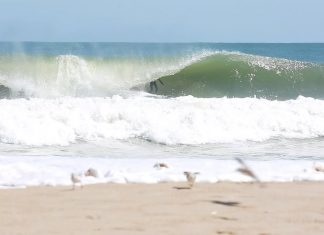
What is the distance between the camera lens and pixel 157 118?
449 inches

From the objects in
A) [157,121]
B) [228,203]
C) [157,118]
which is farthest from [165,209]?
[157,118]

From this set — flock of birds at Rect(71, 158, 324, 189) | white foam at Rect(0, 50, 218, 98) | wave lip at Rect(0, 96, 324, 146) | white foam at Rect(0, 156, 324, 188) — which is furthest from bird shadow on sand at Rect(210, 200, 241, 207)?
white foam at Rect(0, 50, 218, 98)

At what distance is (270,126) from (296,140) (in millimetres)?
1006

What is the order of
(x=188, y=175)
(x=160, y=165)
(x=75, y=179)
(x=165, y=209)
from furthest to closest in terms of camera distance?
1. (x=160, y=165)
2. (x=188, y=175)
3. (x=75, y=179)
4. (x=165, y=209)

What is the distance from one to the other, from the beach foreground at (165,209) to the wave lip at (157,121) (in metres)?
4.12

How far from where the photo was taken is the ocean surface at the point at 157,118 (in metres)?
6.96

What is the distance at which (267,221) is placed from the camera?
4.56m

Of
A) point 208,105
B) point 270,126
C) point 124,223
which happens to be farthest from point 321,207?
point 208,105

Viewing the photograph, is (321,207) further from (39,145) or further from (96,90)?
(96,90)

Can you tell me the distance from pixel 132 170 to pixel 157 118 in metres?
4.75

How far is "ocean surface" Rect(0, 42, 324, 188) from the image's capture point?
22.9 feet

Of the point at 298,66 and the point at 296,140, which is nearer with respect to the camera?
the point at 296,140

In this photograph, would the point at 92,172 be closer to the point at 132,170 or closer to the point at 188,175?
the point at 132,170

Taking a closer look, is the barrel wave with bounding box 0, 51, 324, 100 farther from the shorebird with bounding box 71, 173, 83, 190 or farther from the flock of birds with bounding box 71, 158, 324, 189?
the shorebird with bounding box 71, 173, 83, 190
